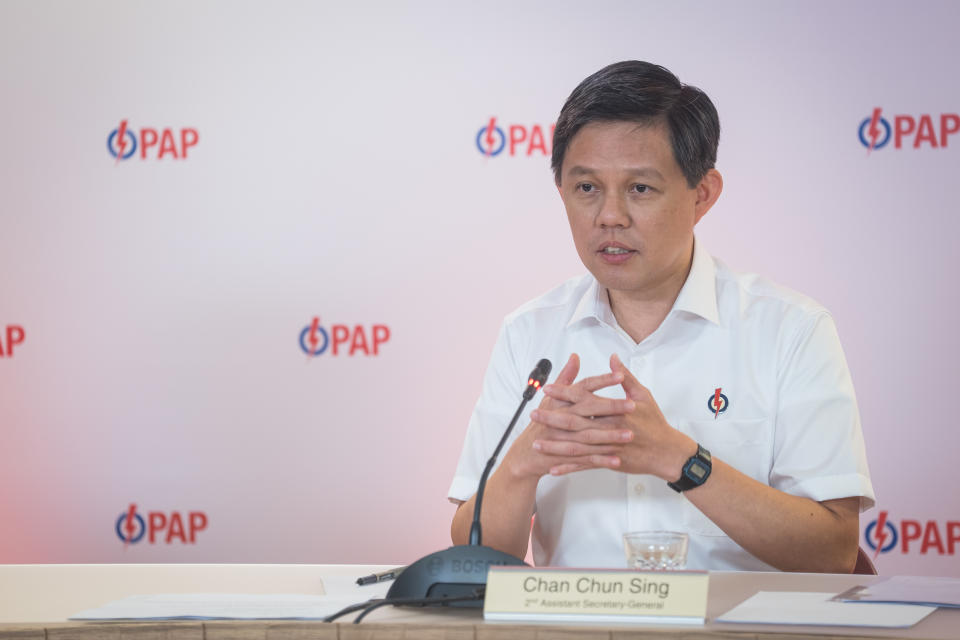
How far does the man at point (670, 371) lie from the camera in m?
1.60

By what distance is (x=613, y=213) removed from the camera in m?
1.72

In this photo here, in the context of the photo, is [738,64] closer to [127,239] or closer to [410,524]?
[410,524]

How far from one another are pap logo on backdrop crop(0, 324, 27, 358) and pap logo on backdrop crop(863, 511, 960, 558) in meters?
2.36

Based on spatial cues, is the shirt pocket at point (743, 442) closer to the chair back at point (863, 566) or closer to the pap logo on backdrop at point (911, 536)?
the chair back at point (863, 566)

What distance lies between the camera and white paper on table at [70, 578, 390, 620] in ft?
3.70

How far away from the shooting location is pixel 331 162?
9.28 feet

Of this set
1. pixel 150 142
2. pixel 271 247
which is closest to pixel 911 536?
pixel 271 247

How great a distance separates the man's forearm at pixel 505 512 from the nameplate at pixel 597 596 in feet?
1.55

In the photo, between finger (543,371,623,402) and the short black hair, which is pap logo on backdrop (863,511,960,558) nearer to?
the short black hair

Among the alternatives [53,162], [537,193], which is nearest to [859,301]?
[537,193]

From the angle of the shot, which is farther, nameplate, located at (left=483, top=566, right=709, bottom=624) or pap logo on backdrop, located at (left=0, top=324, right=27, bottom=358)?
pap logo on backdrop, located at (left=0, top=324, right=27, bottom=358)

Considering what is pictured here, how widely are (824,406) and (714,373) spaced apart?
20 centimetres

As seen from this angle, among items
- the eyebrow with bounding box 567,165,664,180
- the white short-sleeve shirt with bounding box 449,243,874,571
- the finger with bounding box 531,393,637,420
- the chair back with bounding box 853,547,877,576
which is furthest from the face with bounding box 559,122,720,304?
the chair back with bounding box 853,547,877,576

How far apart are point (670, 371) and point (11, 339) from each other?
1946 mm
